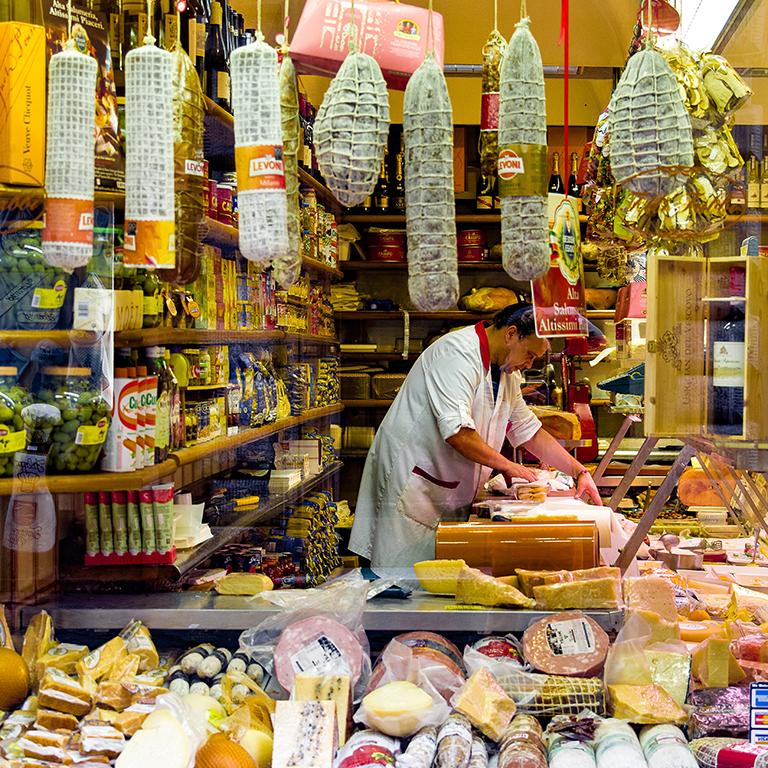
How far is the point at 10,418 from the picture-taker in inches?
80.3

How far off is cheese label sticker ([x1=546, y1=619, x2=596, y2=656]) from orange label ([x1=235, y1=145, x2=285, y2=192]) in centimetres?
114

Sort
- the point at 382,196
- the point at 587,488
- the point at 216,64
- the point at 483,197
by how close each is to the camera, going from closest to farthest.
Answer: the point at 216,64 → the point at 587,488 → the point at 483,197 → the point at 382,196

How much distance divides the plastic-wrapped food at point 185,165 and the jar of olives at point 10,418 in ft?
2.50

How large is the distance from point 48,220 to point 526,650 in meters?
1.38

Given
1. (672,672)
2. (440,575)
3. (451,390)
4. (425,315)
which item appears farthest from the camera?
(425,315)

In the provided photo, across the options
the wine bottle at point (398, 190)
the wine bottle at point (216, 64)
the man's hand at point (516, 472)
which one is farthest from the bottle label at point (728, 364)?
the wine bottle at point (398, 190)

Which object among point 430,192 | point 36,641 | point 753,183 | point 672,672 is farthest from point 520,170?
point 753,183

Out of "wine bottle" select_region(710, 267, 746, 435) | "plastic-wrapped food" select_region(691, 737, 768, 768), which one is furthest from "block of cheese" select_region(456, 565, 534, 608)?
"wine bottle" select_region(710, 267, 746, 435)

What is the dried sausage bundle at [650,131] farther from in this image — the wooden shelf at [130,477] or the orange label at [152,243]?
the wooden shelf at [130,477]

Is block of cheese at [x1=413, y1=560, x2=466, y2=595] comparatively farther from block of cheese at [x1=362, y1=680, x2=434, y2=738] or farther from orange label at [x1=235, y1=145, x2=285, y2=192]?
orange label at [x1=235, y1=145, x2=285, y2=192]

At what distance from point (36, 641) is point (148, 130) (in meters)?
1.20

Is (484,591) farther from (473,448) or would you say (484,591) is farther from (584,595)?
(473,448)

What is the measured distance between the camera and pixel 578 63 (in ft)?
11.1

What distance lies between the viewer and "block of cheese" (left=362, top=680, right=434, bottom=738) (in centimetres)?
145
